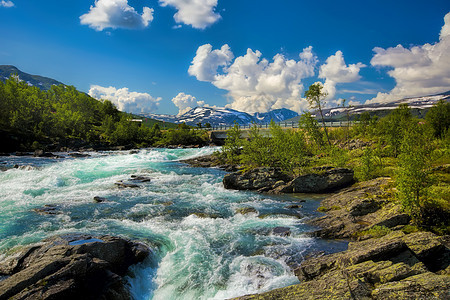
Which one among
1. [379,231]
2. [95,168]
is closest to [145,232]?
[379,231]

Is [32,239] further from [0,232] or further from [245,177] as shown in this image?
[245,177]

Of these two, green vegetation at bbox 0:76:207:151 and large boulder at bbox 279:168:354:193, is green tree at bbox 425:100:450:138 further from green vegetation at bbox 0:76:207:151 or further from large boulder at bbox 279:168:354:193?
green vegetation at bbox 0:76:207:151

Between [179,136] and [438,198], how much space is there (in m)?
98.5

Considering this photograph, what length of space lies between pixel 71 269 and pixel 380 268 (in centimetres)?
1160

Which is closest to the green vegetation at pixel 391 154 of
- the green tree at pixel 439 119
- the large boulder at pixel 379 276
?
the green tree at pixel 439 119

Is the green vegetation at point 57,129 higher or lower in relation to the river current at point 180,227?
higher

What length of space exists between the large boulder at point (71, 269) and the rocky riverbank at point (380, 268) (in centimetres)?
596

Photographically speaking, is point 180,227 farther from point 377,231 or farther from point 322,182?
point 322,182

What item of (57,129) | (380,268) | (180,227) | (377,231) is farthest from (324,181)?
(57,129)

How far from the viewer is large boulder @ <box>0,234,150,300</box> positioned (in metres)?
8.44

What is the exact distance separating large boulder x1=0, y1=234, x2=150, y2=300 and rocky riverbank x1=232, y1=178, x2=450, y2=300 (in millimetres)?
5957

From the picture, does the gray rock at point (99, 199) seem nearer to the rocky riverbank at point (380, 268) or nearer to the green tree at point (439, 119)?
the rocky riverbank at point (380, 268)

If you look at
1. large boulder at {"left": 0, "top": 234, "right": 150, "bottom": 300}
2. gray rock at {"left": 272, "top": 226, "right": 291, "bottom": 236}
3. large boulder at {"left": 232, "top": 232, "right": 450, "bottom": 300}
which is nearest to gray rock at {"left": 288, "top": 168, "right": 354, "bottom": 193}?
gray rock at {"left": 272, "top": 226, "right": 291, "bottom": 236}

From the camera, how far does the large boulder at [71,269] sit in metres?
8.44
